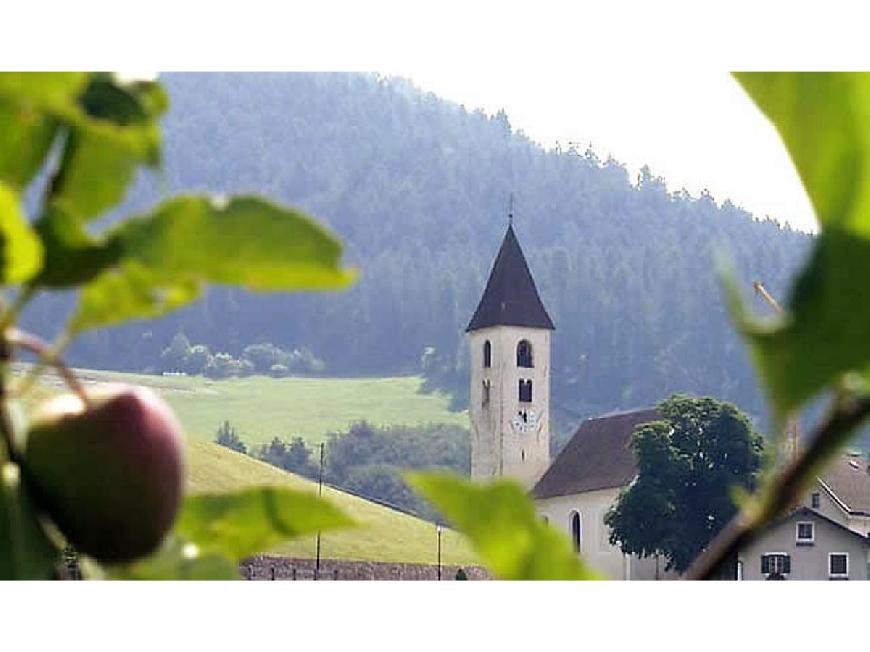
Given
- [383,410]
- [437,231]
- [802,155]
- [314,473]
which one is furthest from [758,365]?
[437,231]

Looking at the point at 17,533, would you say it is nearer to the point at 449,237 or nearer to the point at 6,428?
the point at 6,428

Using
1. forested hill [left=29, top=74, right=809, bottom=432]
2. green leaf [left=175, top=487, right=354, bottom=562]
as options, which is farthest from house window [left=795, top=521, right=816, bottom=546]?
green leaf [left=175, top=487, right=354, bottom=562]

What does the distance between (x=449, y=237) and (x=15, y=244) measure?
24989mm

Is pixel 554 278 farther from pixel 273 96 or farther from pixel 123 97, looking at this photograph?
pixel 123 97

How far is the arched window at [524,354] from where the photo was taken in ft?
57.7

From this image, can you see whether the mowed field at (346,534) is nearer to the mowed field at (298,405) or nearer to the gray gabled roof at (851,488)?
the mowed field at (298,405)

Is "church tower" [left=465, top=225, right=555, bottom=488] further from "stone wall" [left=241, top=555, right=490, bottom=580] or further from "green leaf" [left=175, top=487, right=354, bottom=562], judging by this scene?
"green leaf" [left=175, top=487, right=354, bottom=562]

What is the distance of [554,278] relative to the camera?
2373 centimetres

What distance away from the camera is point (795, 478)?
0.35 ft

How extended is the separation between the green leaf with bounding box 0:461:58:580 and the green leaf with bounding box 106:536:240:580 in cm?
2

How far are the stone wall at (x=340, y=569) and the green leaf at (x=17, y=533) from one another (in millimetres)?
13887

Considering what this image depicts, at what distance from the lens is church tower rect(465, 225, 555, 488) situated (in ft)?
57.7

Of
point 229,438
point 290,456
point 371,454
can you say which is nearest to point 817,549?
point 371,454

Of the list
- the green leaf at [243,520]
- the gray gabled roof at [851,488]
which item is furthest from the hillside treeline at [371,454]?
the green leaf at [243,520]
